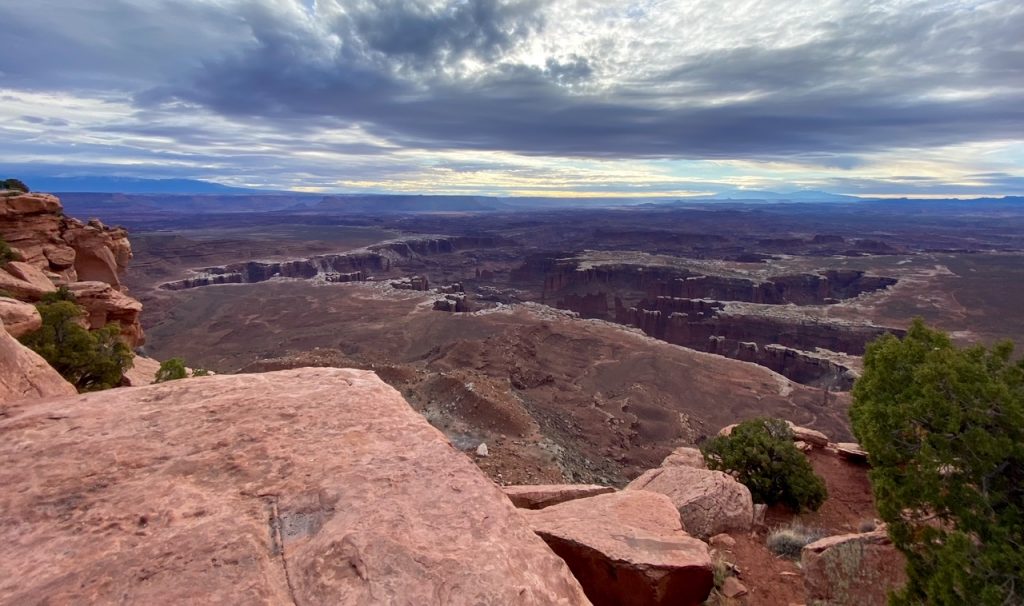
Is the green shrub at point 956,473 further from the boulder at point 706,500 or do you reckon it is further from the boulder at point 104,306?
the boulder at point 104,306

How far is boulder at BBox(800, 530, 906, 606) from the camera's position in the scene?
648 centimetres

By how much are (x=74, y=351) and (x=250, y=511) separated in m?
14.2

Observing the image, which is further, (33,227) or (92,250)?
(92,250)

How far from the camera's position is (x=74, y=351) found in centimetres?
1398

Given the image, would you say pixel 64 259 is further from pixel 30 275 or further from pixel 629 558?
pixel 629 558

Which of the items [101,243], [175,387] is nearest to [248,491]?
[175,387]

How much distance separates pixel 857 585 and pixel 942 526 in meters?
1.31

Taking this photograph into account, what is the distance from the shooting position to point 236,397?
5195mm

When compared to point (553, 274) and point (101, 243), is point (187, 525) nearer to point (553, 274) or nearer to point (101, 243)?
point (101, 243)

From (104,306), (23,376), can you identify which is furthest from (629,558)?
(104,306)

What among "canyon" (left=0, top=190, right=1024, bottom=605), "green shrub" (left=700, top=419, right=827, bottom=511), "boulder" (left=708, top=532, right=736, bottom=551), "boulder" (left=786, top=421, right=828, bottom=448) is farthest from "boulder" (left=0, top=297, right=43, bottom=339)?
"boulder" (left=786, top=421, right=828, bottom=448)

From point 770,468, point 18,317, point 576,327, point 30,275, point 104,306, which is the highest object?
point 18,317

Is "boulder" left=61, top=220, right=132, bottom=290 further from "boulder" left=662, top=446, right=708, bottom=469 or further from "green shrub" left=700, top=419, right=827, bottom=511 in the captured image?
"green shrub" left=700, top=419, right=827, bottom=511

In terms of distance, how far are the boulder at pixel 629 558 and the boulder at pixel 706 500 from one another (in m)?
3.02
